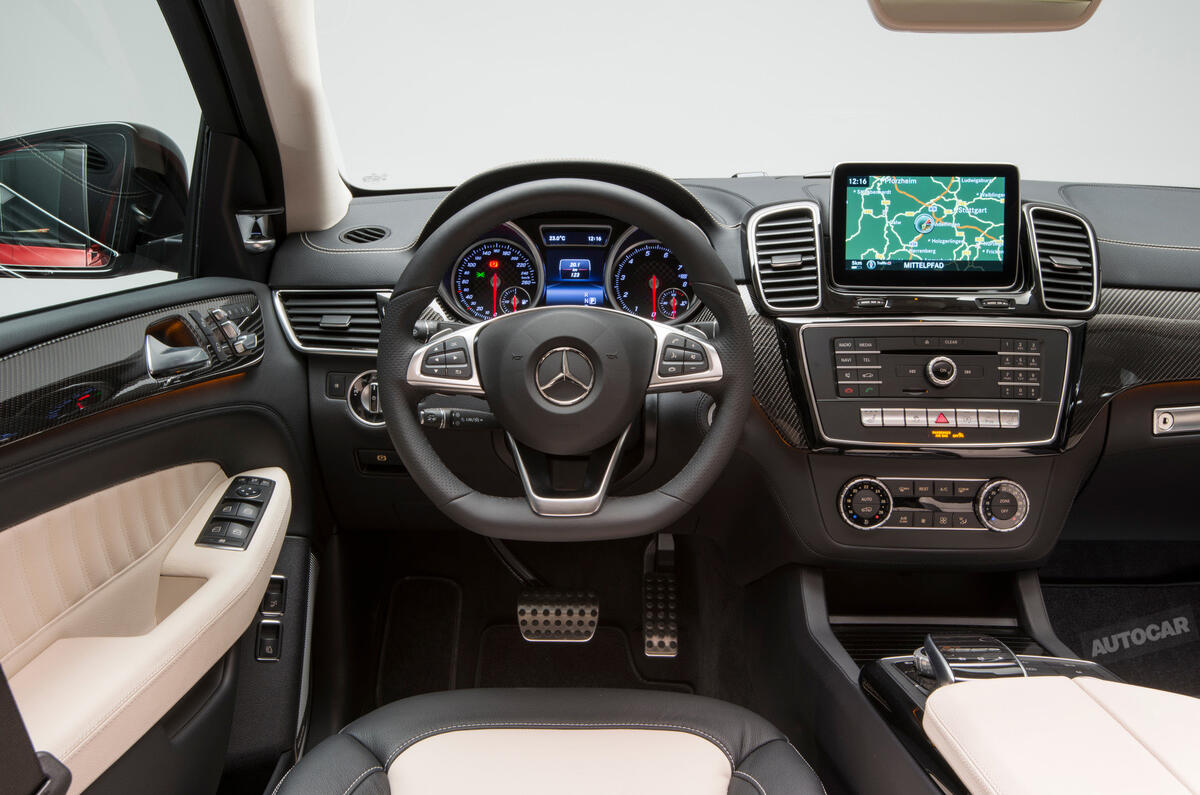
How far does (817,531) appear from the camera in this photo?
1.80 m

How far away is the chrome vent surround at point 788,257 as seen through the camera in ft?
5.51

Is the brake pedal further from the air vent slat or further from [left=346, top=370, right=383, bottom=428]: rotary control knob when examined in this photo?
the air vent slat

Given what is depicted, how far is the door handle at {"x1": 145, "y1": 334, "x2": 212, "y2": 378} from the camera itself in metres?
1.39

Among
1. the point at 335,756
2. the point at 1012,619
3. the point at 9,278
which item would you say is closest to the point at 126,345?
the point at 9,278

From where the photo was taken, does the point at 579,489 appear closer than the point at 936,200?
Yes

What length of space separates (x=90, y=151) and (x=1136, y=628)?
106 inches

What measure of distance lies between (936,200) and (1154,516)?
1.17 metres

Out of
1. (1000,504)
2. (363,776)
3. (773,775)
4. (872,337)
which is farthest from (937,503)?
(363,776)

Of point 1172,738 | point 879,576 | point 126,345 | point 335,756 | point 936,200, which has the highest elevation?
point 936,200

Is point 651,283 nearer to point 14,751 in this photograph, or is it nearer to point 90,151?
point 90,151

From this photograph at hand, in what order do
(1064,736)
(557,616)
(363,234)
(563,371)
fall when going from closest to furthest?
(1064,736) < (563,371) < (363,234) < (557,616)

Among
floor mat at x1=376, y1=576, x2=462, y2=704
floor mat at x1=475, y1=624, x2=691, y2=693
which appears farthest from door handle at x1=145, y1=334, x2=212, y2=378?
floor mat at x1=475, y1=624, x2=691, y2=693

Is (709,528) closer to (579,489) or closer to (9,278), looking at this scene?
(579,489)

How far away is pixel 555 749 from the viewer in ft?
4.09
